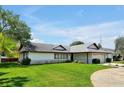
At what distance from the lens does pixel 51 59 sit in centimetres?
4600

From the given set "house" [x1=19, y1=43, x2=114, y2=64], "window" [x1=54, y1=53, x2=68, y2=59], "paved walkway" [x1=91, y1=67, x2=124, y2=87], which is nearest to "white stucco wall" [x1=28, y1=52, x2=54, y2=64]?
"house" [x1=19, y1=43, x2=114, y2=64]

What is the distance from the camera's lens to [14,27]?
45.2 metres

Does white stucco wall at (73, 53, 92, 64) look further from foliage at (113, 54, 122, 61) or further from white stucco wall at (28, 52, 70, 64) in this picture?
foliage at (113, 54, 122, 61)

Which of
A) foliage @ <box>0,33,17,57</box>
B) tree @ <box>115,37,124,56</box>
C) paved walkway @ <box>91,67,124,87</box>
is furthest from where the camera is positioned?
tree @ <box>115,37,124,56</box>

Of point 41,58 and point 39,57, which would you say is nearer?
point 39,57

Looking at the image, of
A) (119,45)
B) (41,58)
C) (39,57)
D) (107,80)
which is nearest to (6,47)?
(39,57)

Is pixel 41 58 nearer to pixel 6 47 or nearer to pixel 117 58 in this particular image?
pixel 6 47

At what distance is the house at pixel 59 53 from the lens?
145ft

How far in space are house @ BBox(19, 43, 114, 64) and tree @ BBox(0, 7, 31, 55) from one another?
178cm

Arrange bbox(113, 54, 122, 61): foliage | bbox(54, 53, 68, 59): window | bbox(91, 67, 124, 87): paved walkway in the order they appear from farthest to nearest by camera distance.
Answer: bbox(113, 54, 122, 61): foliage, bbox(54, 53, 68, 59): window, bbox(91, 67, 124, 87): paved walkway

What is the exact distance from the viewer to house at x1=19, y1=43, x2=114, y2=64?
145ft

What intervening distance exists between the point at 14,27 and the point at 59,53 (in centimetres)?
923
